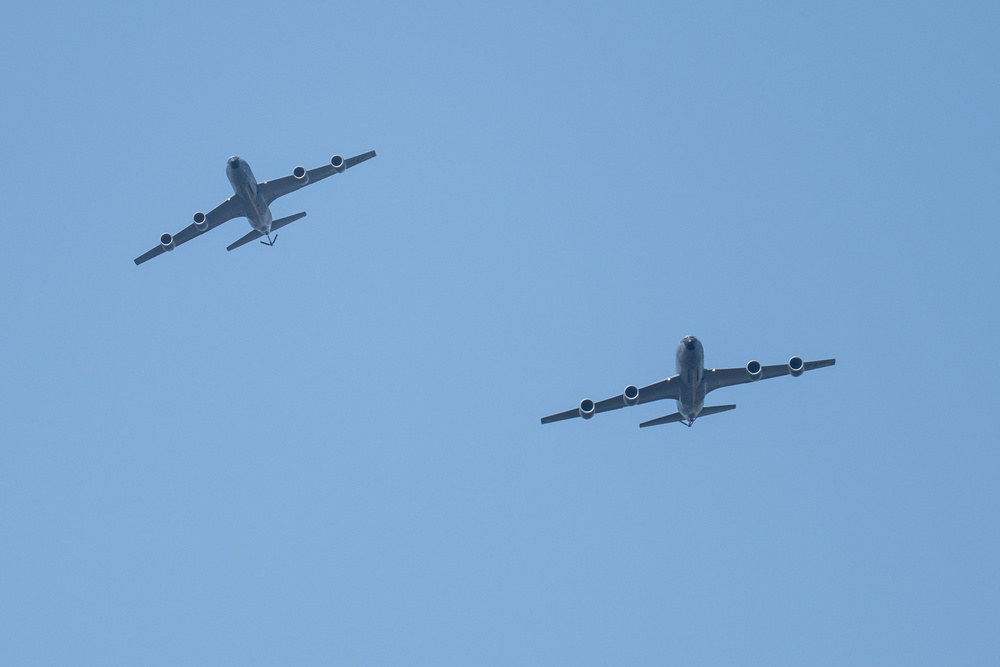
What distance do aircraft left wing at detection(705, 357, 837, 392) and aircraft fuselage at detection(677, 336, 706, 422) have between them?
4.07 feet

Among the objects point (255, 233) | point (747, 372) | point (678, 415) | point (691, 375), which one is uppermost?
point (255, 233)

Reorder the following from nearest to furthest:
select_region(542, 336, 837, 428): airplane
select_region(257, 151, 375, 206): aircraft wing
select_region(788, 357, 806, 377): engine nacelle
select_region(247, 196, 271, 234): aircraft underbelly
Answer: select_region(542, 336, 837, 428): airplane
select_region(788, 357, 806, 377): engine nacelle
select_region(247, 196, 271, 234): aircraft underbelly
select_region(257, 151, 375, 206): aircraft wing

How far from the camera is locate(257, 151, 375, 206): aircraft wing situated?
72625 mm

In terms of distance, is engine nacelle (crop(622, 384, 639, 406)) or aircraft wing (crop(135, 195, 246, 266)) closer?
engine nacelle (crop(622, 384, 639, 406))

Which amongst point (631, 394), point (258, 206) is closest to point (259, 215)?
point (258, 206)

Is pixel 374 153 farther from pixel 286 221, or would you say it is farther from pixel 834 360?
pixel 834 360

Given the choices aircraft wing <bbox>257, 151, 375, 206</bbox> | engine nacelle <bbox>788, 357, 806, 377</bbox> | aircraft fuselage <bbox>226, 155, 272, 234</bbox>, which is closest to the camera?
engine nacelle <bbox>788, 357, 806, 377</bbox>

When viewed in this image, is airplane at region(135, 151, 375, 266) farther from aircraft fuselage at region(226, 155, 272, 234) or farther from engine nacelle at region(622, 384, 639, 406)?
engine nacelle at region(622, 384, 639, 406)

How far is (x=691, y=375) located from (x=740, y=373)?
4615mm

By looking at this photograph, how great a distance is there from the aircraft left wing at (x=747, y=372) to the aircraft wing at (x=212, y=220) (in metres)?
26.6

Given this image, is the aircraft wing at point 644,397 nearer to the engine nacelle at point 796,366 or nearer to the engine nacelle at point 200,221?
the engine nacelle at point 796,366

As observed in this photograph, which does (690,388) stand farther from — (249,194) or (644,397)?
(249,194)

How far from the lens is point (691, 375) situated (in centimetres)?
6041

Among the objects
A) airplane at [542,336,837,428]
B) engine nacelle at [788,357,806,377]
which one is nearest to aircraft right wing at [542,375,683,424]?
airplane at [542,336,837,428]
